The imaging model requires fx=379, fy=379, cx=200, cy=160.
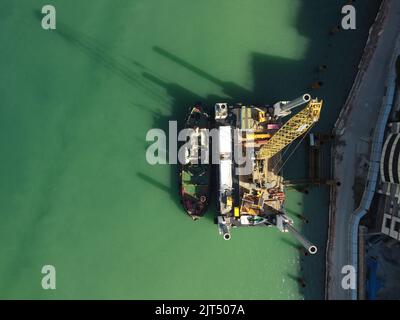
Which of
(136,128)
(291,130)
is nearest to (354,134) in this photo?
(291,130)

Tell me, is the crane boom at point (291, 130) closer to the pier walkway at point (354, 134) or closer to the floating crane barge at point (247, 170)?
the floating crane barge at point (247, 170)

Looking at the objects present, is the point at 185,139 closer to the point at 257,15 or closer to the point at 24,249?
the point at 257,15

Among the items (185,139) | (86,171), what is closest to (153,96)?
(185,139)
